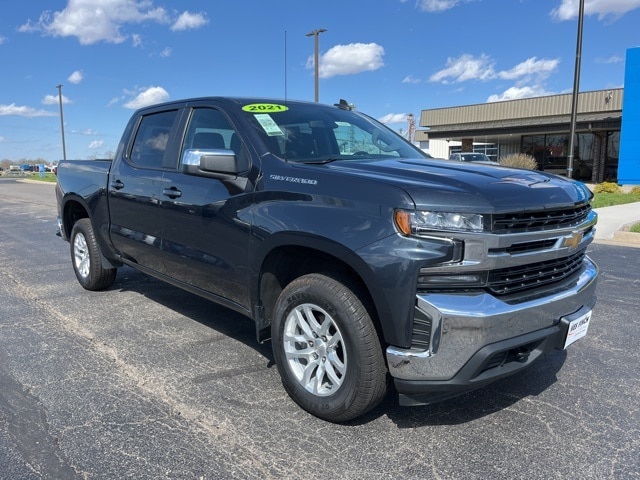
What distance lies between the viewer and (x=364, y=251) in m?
2.74

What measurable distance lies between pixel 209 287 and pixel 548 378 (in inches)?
99.8

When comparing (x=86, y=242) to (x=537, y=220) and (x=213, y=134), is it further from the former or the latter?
(x=537, y=220)

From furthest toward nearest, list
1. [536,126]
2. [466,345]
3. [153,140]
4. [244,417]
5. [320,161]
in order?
[536,126] → [153,140] → [320,161] → [244,417] → [466,345]

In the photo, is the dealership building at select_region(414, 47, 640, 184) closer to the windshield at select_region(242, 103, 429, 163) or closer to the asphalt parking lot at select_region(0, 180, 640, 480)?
the asphalt parking lot at select_region(0, 180, 640, 480)

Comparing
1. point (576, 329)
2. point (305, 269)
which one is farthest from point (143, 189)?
point (576, 329)

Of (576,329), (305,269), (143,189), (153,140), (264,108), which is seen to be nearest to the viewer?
(576,329)

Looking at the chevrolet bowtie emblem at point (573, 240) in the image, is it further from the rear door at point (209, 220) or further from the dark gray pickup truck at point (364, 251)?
the rear door at point (209, 220)

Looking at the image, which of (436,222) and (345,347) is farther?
(345,347)

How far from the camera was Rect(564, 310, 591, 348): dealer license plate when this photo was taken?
9.83ft

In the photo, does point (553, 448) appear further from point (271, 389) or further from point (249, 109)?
point (249, 109)

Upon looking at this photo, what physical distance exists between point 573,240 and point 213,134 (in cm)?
264

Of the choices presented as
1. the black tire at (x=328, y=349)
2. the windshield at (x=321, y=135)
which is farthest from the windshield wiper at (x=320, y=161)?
the black tire at (x=328, y=349)

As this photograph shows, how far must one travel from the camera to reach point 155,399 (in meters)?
3.43

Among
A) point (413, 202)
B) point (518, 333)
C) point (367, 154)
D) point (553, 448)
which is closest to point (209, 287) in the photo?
point (367, 154)
